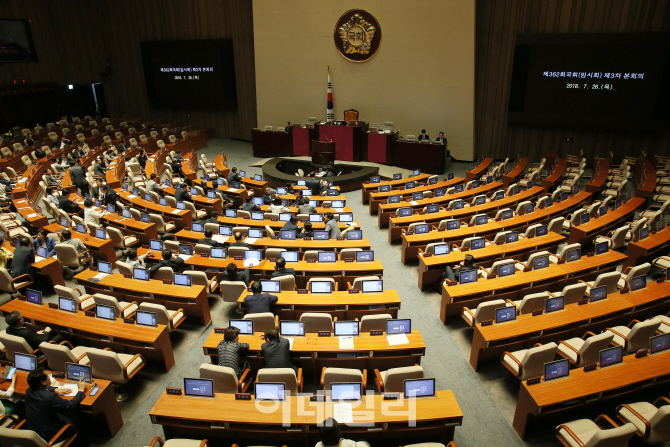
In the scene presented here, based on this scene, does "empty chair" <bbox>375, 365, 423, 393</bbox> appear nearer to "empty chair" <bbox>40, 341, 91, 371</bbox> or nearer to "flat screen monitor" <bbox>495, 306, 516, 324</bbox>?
"flat screen monitor" <bbox>495, 306, 516, 324</bbox>

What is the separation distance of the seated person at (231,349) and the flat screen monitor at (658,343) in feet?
15.4

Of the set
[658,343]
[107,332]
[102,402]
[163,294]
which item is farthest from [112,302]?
[658,343]

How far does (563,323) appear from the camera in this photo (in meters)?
5.42

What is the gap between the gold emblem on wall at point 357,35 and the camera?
1616 centimetres

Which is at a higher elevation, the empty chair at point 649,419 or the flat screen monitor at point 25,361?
the flat screen monitor at point 25,361

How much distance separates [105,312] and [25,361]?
3.52 feet

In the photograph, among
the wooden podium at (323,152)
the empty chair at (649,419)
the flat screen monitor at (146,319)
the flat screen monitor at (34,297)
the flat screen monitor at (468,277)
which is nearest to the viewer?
the empty chair at (649,419)

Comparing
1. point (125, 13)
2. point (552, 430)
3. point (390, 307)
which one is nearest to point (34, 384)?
point (390, 307)

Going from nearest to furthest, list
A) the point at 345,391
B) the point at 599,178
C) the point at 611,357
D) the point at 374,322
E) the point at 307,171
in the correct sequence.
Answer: the point at 345,391 < the point at 611,357 < the point at 374,322 < the point at 599,178 < the point at 307,171

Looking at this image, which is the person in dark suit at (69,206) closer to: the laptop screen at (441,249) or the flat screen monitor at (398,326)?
the laptop screen at (441,249)

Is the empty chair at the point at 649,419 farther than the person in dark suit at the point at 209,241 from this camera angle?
No

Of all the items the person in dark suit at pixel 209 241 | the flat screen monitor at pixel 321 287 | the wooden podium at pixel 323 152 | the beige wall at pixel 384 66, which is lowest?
the flat screen monitor at pixel 321 287

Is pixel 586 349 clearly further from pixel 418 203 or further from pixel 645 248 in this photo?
pixel 418 203

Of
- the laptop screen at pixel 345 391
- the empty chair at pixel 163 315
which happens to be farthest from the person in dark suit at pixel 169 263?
the laptop screen at pixel 345 391
